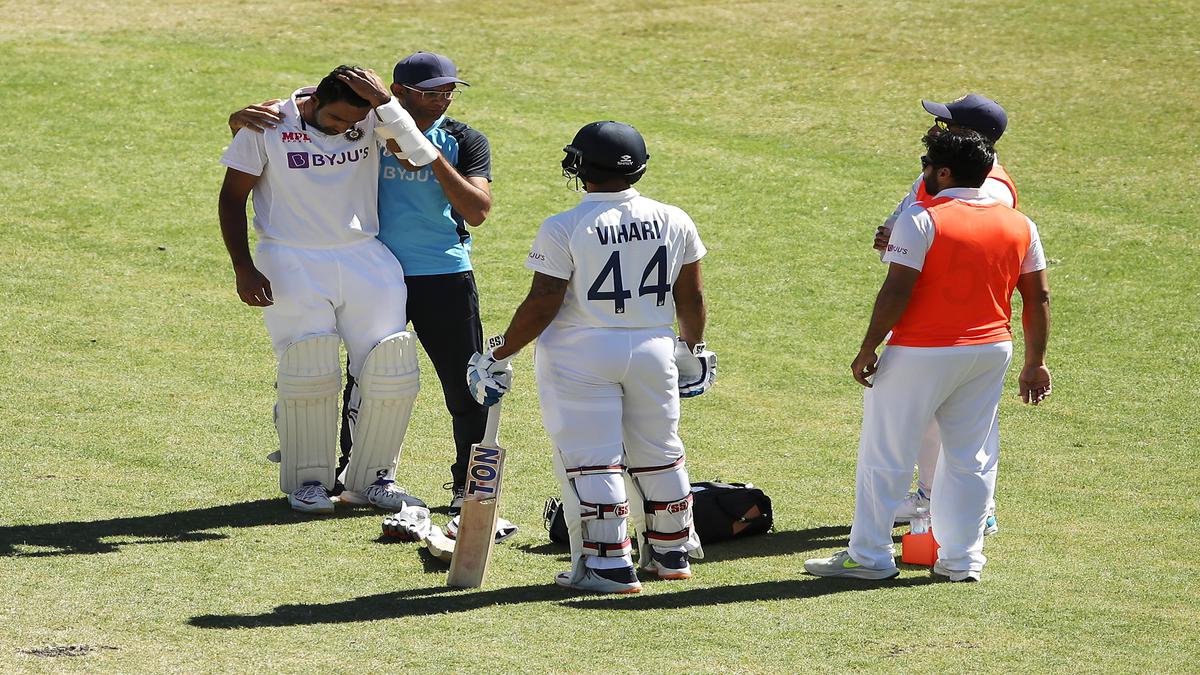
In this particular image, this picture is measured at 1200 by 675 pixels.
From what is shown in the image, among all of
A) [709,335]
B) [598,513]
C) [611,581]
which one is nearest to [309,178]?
[598,513]

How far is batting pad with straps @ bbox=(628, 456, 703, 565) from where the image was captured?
18.6 ft

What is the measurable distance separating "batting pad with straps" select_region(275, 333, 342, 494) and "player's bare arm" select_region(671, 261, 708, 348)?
165 centimetres

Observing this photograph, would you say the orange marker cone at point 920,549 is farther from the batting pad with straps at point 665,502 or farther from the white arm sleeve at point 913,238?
the white arm sleeve at point 913,238

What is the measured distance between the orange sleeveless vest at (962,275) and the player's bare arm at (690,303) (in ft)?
2.51

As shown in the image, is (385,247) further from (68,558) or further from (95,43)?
(95,43)

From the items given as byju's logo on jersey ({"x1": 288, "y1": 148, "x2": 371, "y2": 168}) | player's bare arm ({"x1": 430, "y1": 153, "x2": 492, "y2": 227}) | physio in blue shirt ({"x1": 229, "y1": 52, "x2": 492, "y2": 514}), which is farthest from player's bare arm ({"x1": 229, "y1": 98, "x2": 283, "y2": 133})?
player's bare arm ({"x1": 430, "y1": 153, "x2": 492, "y2": 227})

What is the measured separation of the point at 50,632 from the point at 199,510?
1.77 m

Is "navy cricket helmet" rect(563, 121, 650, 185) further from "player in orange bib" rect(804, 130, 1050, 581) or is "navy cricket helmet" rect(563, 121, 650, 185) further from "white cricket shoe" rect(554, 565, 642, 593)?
"white cricket shoe" rect(554, 565, 642, 593)

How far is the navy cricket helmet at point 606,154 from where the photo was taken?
17.6 ft

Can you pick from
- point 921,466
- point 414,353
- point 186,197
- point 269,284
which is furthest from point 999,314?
point 186,197

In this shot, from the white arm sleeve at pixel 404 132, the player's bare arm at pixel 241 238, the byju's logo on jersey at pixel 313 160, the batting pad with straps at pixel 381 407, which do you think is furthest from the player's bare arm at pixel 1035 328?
the player's bare arm at pixel 241 238

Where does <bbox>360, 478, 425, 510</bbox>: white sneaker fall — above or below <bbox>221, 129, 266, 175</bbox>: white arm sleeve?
below

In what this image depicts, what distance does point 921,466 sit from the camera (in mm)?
6605

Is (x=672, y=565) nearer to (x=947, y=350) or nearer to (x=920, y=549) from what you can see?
(x=920, y=549)
